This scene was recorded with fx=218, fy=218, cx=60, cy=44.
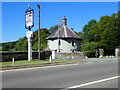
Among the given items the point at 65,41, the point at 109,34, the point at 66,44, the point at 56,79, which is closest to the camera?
the point at 56,79

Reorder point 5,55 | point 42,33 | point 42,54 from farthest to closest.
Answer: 1. point 42,33
2. point 42,54
3. point 5,55

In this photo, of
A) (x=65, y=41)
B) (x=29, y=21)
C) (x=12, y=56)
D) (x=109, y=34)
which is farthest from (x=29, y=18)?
(x=109, y=34)

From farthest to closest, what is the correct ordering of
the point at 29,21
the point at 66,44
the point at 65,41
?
the point at 65,41 → the point at 66,44 → the point at 29,21

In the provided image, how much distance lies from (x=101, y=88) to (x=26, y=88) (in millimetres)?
3099

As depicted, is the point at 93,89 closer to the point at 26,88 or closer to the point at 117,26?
the point at 26,88

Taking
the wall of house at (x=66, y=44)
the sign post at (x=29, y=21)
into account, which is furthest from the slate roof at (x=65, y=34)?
the sign post at (x=29, y=21)

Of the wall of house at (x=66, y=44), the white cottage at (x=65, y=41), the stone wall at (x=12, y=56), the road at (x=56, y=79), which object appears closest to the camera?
the road at (x=56, y=79)

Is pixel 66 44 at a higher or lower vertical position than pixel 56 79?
higher

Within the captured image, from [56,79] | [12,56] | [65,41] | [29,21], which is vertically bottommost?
[56,79]

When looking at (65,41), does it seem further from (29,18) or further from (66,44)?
(29,18)

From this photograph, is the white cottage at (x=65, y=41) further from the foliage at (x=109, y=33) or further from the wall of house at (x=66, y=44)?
the foliage at (x=109, y=33)

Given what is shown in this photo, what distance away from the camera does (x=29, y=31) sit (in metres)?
31.6

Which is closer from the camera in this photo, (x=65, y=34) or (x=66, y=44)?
(x=66, y=44)

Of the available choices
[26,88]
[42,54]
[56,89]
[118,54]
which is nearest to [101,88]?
[56,89]
